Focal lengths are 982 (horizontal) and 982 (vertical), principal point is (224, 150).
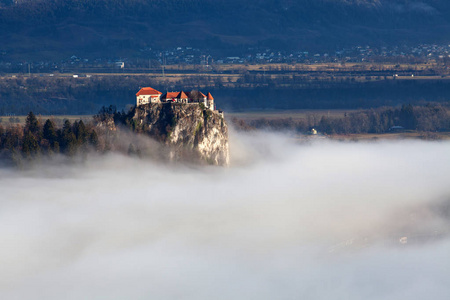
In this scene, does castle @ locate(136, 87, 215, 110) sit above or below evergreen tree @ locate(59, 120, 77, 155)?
above

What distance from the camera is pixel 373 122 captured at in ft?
438

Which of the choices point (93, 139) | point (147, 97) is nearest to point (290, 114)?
point (147, 97)

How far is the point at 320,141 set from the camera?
122625 mm

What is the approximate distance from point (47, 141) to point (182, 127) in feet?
34.4

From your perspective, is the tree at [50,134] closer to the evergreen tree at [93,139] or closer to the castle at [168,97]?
the evergreen tree at [93,139]

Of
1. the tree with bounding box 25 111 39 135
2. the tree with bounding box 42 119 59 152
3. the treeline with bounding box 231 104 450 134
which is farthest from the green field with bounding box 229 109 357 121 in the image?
the tree with bounding box 42 119 59 152

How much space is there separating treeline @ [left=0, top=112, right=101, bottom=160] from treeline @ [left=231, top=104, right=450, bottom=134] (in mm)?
53660

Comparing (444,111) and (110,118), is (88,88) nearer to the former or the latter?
(444,111)

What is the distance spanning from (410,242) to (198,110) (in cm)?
2543

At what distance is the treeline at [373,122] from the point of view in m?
131

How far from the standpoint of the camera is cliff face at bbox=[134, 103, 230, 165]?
250 ft

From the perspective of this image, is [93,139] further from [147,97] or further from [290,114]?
[290,114]

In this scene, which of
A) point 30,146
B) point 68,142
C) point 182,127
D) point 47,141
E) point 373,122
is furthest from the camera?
point 373,122

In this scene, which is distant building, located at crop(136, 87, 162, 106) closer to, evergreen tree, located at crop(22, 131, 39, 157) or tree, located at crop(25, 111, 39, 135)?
tree, located at crop(25, 111, 39, 135)
